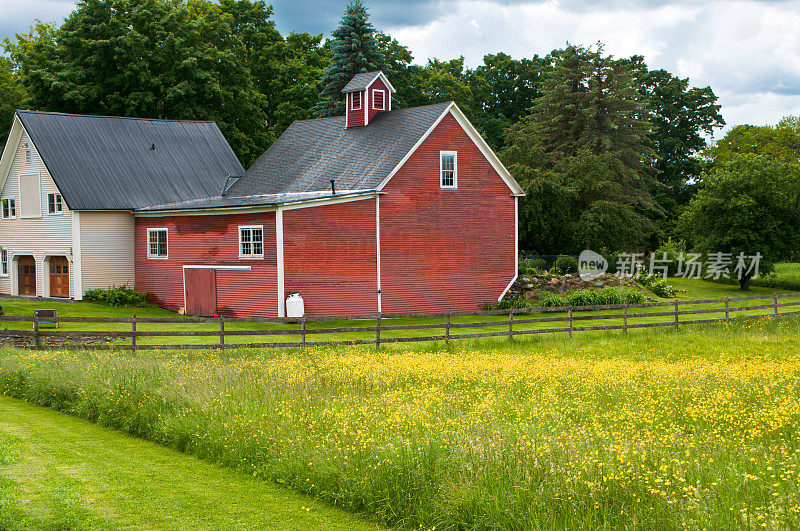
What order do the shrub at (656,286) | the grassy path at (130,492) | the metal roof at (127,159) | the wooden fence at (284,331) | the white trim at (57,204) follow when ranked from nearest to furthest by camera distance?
the grassy path at (130,492)
the wooden fence at (284,331)
the metal roof at (127,159)
the white trim at (57,204)
the shrub at (656,286)

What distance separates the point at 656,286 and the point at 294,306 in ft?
71.9

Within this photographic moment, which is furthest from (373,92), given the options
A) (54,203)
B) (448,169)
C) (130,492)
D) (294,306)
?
(130,492)

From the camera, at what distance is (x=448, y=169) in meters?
36.4

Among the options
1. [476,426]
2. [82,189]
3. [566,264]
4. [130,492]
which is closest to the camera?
[130,492]

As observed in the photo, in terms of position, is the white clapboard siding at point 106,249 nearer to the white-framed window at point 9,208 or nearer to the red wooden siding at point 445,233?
the white-framed window at point 9,208

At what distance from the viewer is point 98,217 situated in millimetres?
38938

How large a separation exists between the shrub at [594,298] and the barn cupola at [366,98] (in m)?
12.8

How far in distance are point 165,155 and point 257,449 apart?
3492 centimetres

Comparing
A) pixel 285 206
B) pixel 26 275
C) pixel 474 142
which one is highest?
pixel 474 142

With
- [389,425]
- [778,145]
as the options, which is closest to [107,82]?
[389,425]

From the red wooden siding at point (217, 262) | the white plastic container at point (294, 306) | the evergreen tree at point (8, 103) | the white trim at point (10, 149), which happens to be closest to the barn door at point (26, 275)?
the white trim at point (10, 149)

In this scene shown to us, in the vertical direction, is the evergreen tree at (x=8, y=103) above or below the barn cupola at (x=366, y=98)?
above

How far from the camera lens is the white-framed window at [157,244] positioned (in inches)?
1494

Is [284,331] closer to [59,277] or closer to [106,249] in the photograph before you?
[106,249]
